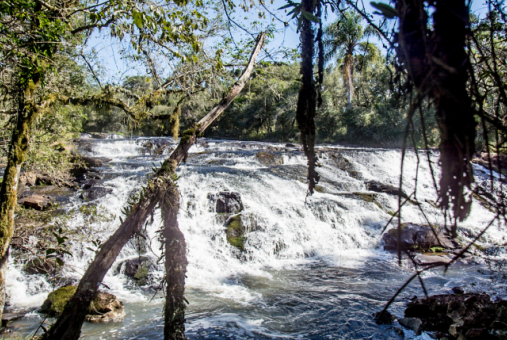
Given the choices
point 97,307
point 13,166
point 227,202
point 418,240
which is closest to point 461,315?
point 418,240

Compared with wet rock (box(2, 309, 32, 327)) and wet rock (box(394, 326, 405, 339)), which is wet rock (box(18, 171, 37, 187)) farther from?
wet rock (box(394, 326, 405, 339))

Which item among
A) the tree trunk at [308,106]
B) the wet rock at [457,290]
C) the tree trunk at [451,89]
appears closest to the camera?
the tree trunk at [451,89]

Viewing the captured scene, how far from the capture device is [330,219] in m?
11.0

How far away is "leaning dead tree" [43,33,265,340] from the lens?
2229mm

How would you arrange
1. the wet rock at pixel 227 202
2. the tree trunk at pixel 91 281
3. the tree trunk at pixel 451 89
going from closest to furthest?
the tree trunk at pixel 451 89 → the tree trunk at pixel 91 281 → the wet rock at pixel 227 202

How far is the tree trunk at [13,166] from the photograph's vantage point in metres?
4.20

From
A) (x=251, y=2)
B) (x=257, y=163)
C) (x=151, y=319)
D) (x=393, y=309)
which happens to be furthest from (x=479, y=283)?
(x=257, y=163)

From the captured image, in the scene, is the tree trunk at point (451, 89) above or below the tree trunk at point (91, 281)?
above

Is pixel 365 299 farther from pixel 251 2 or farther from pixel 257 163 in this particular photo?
pixel 257 163

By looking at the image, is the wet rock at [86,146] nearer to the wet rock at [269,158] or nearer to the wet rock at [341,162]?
the wet rock at [269,158]

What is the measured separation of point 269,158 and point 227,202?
240 inches

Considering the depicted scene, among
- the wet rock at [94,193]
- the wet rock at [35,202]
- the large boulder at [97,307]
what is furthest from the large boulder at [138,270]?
the wet rock at [94,193]

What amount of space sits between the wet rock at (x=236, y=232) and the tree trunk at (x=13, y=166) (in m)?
5.79

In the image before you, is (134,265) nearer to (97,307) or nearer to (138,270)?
(138,270)
